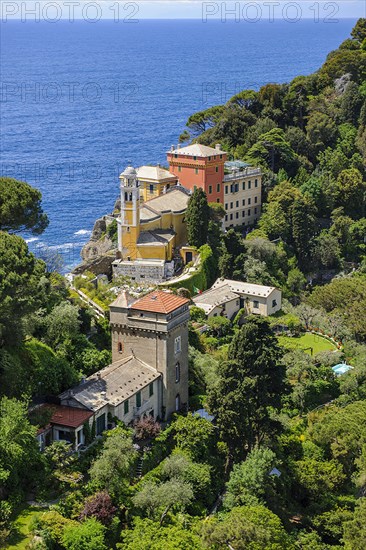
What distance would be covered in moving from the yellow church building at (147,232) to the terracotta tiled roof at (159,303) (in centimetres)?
1407

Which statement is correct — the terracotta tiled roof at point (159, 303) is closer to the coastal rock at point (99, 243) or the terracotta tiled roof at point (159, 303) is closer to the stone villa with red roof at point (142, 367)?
the stone villa with red roof at point (142, 367)

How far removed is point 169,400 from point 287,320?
684 inches

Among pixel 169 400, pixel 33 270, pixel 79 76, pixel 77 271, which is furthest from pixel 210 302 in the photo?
pixel 79 76

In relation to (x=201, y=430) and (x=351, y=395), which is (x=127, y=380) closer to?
(x=201, y=430)

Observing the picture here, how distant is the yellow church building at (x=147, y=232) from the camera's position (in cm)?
5616

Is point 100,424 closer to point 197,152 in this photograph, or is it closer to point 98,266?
point 98,266

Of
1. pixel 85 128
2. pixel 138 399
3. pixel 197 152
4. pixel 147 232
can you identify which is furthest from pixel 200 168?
pixel 85 128

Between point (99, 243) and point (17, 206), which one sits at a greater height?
point (17, 206)

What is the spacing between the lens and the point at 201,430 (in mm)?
38750

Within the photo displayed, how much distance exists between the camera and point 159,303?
40.8m

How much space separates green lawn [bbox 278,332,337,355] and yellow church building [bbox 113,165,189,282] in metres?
8.66

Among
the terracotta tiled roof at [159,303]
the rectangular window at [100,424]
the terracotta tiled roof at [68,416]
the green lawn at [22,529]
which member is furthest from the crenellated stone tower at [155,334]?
the green lawn at [22,529]

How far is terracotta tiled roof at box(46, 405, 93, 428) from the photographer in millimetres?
35688

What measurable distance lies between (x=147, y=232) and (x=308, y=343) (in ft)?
41.7
